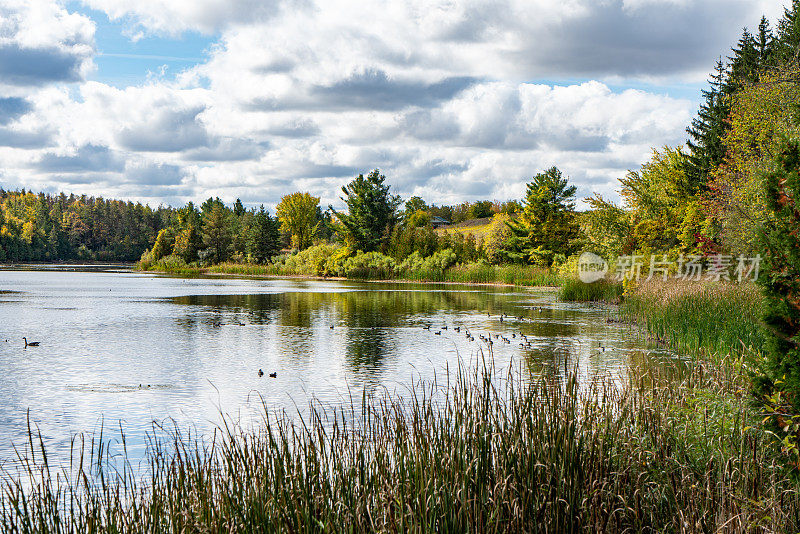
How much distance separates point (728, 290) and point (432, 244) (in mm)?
42437

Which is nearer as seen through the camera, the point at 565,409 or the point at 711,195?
the point at 565,409

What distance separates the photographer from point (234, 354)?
17.0 meters

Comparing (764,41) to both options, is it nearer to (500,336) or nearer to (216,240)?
(500,336)

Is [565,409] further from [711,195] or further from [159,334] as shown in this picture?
[711,195]

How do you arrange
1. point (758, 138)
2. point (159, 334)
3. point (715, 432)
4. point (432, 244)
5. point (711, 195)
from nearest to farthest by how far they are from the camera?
point (715, 432) < point (159, 334) < point (758, 138) < point (711, 195) < point (432, 244)

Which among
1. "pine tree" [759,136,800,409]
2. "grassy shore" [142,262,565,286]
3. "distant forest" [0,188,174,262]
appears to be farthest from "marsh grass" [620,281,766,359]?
"distant forest" [0,188,174,262]

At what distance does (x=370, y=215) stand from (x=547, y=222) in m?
20.0

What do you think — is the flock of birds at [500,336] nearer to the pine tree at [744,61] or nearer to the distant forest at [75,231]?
the pine tree at [744,61]

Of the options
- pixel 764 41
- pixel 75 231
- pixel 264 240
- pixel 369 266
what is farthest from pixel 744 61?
pixel 75 231

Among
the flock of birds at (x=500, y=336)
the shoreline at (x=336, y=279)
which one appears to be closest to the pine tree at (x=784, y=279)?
the flock of birds at (x=500, y=336)

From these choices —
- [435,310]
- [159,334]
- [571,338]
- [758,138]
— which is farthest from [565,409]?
[758,138]

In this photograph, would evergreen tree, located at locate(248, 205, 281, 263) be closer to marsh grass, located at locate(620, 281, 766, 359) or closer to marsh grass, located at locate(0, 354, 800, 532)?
marsh grass, located at locate(620, 281, 766, 359)

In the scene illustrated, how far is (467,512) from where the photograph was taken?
479cm

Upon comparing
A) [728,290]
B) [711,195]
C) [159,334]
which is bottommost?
[159,334]
